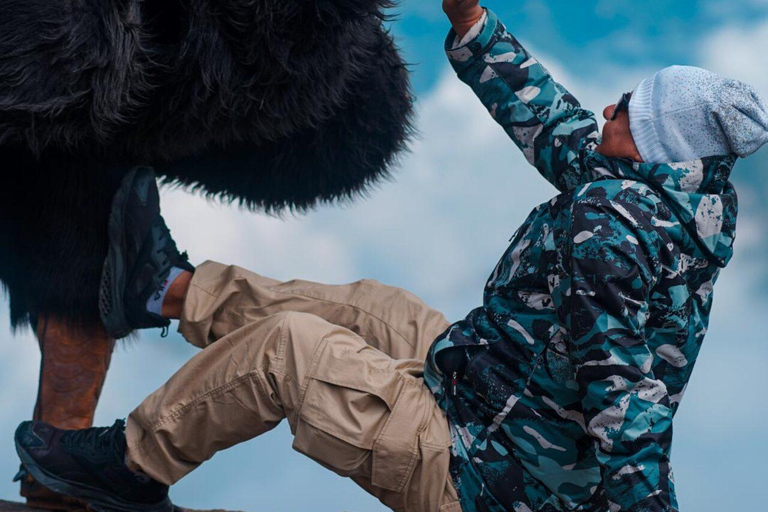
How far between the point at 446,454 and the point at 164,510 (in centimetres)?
64

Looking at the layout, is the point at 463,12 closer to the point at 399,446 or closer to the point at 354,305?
the point at 354,305

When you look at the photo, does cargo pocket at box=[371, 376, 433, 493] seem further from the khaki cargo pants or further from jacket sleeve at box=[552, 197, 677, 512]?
jacket sleeve at box=[552, 197, 677, 512]

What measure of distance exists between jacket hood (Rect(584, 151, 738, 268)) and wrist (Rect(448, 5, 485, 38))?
1.25ft

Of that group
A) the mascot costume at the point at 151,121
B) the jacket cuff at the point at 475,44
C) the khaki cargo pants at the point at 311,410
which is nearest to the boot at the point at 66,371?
the mascot costume at the point at 151,121

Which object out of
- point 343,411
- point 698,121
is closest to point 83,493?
point 343,411

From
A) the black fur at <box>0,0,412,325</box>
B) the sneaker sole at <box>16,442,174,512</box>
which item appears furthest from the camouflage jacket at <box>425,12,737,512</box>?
the sneaker sole at <box>16,442,174,512</box>

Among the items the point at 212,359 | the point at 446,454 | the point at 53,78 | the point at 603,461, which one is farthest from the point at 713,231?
the point at 53,78

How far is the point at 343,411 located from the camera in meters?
1.40

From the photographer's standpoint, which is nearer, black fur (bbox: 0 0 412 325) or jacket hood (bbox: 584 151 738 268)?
jacket hood (bbox: 584 151 738 268)

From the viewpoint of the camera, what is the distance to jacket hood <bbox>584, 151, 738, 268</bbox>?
1286mm

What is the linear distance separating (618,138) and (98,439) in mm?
1019

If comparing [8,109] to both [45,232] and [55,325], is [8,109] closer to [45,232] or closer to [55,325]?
[45,232]

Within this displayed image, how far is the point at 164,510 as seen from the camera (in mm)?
1762

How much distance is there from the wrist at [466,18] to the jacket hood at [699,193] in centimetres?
38
